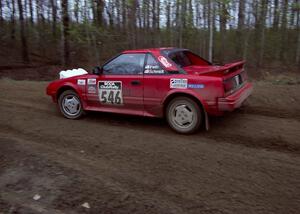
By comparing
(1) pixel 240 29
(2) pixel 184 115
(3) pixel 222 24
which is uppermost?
(3) pixel 222 24

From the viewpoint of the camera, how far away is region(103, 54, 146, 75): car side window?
619 centimetres

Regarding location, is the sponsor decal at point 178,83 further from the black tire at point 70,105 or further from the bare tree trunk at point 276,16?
the bare tree trunk at point 276,16

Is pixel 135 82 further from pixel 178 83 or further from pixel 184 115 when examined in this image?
pixel 184 115

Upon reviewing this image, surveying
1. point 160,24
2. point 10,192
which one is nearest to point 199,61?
Answer: point 10,192

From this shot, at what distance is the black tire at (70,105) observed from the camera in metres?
7.05

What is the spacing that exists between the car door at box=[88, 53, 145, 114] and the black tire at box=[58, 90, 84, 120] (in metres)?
0.50

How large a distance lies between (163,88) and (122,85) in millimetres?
902

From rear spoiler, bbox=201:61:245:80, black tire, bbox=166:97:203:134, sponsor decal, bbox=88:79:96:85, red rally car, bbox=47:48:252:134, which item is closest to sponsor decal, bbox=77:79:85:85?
red rally car, bbox=47:48:252:134

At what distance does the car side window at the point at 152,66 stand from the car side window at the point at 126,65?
12 centimetres

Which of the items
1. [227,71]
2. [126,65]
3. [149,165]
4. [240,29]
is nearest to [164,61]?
[126,65]

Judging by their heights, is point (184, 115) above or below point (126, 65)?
below

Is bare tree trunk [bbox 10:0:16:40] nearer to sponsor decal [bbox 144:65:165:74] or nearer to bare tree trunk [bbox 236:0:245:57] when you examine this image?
bare tree trunk [bbox 236:0:245:57]

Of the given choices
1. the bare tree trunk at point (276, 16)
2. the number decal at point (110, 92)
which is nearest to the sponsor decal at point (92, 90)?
the number decal at point (110, 92)

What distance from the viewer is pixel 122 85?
6.28 meters
